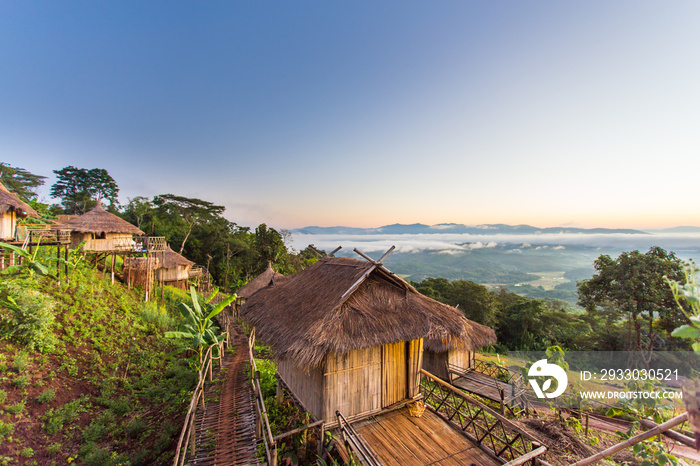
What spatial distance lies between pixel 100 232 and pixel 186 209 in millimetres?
19093

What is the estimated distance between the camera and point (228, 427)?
7004 mm

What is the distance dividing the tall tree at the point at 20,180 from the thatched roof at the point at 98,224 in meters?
24.6

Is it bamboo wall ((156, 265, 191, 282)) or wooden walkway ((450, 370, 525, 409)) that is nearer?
wooden walkway ((450, 370, 525, 409))

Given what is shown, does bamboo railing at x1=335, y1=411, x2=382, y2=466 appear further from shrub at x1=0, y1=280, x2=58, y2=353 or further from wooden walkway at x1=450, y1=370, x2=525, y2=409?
shrub at x1=0, y1=280, x2=58, y2=353

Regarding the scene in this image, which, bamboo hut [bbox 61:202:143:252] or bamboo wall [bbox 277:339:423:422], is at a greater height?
bamboo hut [bbox 61:202:143:252]

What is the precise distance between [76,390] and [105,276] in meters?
9.33

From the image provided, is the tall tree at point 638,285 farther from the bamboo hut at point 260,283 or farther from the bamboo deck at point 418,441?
the bamboo hut at point 260,283

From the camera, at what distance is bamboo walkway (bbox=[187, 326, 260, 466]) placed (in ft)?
19.7

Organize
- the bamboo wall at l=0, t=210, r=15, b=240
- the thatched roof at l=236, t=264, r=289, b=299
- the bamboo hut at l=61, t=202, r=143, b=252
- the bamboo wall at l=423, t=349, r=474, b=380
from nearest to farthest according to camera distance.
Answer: the bamboo wall at l=0, t=210, r=15, b=240, the bamboo wall at l=423, t=349, r=474, b=380, the bamboo hut at l=61, t=202, r=143, b=252, the thatched roof at l=236, t=264, r=289, b=299

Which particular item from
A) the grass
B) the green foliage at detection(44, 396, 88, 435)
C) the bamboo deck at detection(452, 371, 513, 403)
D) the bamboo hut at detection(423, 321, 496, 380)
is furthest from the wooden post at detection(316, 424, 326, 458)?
the bamboo hut at detection(423, 321, 496, 380)

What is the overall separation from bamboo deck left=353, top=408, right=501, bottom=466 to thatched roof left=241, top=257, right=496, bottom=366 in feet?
6.28

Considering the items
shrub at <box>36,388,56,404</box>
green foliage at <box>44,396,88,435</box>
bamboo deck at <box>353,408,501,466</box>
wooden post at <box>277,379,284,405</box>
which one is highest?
shrub at <box>36,388,56,404</box>

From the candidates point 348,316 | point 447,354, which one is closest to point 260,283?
point 447,354

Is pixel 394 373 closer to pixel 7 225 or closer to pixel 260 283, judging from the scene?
pixel 260 283
